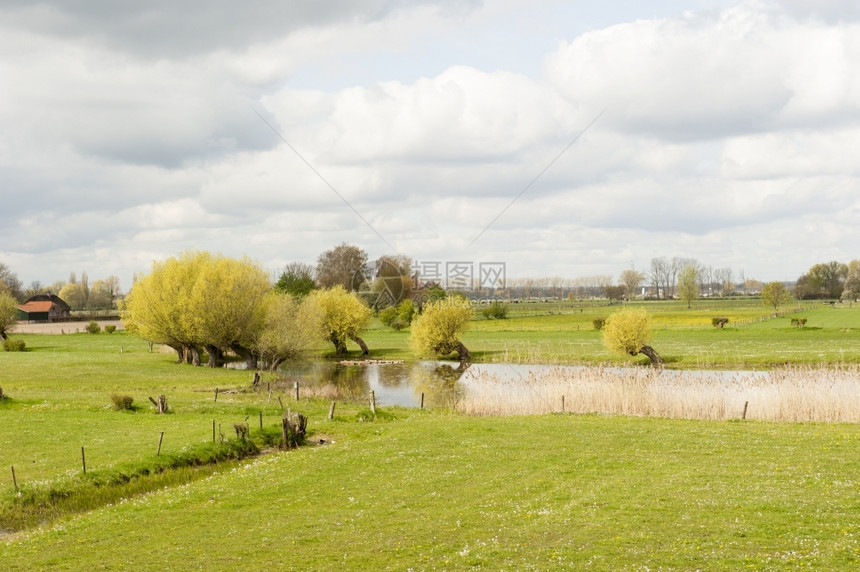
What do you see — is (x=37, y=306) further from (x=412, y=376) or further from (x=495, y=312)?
(x=412, y=376)

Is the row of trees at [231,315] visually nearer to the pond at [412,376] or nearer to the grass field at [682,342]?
the pond at [412,376]

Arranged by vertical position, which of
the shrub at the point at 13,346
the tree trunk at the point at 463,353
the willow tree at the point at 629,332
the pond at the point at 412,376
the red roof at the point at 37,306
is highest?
the red roof at the point at 37,306

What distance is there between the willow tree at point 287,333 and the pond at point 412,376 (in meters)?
2.26

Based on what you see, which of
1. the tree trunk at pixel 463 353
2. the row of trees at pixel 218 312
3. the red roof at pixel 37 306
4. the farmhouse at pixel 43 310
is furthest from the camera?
the red roof at pixel 37 306

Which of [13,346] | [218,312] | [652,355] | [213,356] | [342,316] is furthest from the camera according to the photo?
[342,316]

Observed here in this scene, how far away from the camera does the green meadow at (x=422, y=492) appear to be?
14516mm

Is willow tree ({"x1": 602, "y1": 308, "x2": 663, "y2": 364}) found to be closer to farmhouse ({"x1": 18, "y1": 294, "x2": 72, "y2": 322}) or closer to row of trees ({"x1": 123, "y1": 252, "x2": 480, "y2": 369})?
row of trees ({"x1": 123, "y1": 252, "x2": 480, "y2": 369})

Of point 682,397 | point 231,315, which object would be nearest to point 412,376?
point 231,315

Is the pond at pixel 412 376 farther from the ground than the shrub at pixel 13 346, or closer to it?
closer to it

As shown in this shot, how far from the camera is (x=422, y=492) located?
66.4ft

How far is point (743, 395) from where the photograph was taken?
39.3 metres

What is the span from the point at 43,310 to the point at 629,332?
14930 centimetres

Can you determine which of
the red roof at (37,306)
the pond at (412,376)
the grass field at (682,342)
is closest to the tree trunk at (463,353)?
the grass field at (682,342)

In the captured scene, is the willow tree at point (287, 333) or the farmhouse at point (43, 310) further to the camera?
the farmhouse at point (43, 310)
